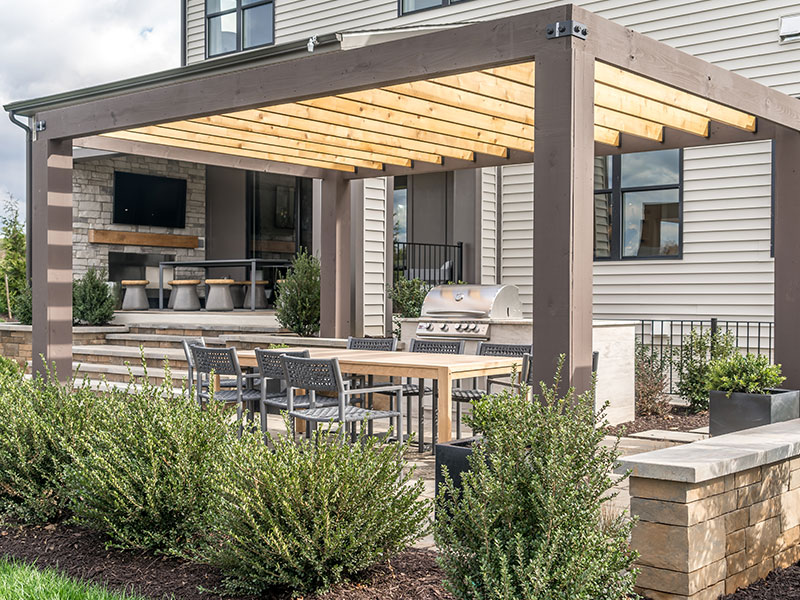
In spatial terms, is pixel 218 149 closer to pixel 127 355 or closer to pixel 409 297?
pixel 409 297

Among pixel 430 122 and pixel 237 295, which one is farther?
pixel 237 295

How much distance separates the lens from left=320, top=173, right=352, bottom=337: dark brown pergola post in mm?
9922

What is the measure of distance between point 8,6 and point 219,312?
5112cm

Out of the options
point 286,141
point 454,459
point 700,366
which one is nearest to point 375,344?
point 286,141

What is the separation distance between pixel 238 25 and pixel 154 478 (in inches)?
500

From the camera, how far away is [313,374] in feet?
19.7

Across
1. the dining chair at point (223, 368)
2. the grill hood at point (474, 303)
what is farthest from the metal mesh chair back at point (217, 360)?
the grill hood at point (474, 303)

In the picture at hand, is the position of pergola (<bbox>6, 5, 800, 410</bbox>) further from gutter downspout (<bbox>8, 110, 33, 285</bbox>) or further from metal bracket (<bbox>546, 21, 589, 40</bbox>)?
gutter downspout (<bbox>8, 110, 33, 285</bbox>)

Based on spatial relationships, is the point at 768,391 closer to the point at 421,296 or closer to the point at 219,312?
the point at 421,296

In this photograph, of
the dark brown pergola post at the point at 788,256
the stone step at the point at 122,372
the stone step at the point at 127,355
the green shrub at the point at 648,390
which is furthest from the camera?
the stone step at the point at 127,355

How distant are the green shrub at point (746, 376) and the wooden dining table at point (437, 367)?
153 centimetres

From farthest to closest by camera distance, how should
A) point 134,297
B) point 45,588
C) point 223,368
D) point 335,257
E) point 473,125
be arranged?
point 134,297 → point 335,257 → point 473,125 → point 223,368 → point 45,588

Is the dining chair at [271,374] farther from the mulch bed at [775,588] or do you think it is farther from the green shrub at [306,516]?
the mulch bed at [775,588]

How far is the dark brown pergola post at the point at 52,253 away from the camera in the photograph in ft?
23.1
